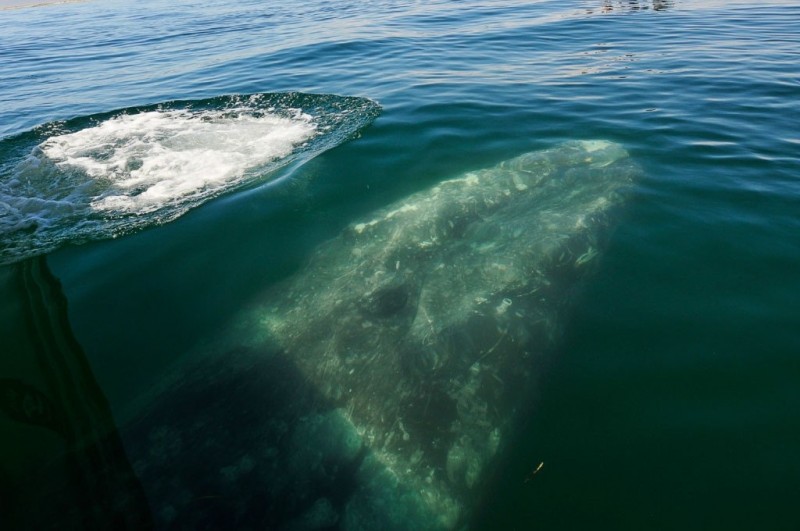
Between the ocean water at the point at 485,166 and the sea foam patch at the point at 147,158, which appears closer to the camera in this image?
the ocean water at the point at 485,166

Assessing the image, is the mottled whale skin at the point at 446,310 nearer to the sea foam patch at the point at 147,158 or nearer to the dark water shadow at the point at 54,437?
the dark water shadow at the point at 54,437

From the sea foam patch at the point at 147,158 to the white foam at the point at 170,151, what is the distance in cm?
3

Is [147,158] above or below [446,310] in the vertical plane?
above

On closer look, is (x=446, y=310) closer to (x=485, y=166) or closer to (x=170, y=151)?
(x=485, y=166)

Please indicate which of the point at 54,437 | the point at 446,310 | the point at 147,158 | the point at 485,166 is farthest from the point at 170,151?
the point at 446,310

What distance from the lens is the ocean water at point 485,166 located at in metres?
5.05

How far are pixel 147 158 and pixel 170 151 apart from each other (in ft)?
2.01

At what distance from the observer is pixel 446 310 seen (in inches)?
288

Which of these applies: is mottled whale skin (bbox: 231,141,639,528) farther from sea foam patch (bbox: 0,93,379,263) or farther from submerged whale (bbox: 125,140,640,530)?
sea foam patch (bbox: 0,93,379,263)

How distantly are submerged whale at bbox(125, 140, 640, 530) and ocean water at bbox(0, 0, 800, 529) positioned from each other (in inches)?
Answer: 11.3

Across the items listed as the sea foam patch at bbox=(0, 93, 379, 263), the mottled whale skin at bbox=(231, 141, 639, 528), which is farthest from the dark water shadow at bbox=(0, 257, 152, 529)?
the sea foam patch at bbox=(0, 93, 379, 263)

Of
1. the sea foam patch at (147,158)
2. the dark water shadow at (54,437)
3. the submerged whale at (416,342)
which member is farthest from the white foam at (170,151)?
the submerged whale at (416,342)

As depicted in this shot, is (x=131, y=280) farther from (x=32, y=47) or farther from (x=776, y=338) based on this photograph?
(x=32, y=47)

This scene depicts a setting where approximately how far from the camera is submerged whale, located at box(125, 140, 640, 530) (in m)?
5.15
